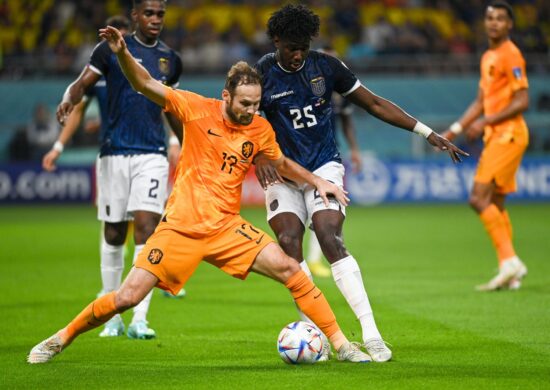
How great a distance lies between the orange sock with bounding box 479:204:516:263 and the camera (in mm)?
11602

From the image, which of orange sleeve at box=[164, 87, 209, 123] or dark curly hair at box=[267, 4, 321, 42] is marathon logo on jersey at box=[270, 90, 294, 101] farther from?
orange sleeve at box=[164, 87, 209, 123]

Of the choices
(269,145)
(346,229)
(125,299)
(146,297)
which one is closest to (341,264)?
(269,145)

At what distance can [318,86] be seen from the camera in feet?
25.1

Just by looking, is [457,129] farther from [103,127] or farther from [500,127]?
[103,127]

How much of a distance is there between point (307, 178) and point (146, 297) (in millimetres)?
2225

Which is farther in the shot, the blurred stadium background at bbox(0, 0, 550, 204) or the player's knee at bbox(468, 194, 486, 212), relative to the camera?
the blurred stadium background at bbox(0, 0, 550, 204)

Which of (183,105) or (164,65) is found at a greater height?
(164,65)

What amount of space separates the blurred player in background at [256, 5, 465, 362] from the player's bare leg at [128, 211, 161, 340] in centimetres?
152

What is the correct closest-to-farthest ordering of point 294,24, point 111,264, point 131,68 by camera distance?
point 131,68 → point 294,24 → point 111,264

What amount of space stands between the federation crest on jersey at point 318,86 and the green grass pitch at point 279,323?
1.99 m

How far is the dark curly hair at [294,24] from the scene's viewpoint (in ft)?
23.9

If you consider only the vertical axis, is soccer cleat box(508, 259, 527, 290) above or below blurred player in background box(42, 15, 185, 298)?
below

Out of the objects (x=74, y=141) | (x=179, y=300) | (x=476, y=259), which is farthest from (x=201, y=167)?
(x=74, y=141)

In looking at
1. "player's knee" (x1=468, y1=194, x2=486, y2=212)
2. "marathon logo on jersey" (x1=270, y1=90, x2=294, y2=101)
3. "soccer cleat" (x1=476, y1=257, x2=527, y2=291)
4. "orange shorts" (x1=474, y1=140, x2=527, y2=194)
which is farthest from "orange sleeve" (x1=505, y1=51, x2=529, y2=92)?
"marathon logo on jersey" (x1=270, y1=90, x2=294, y2=101)
